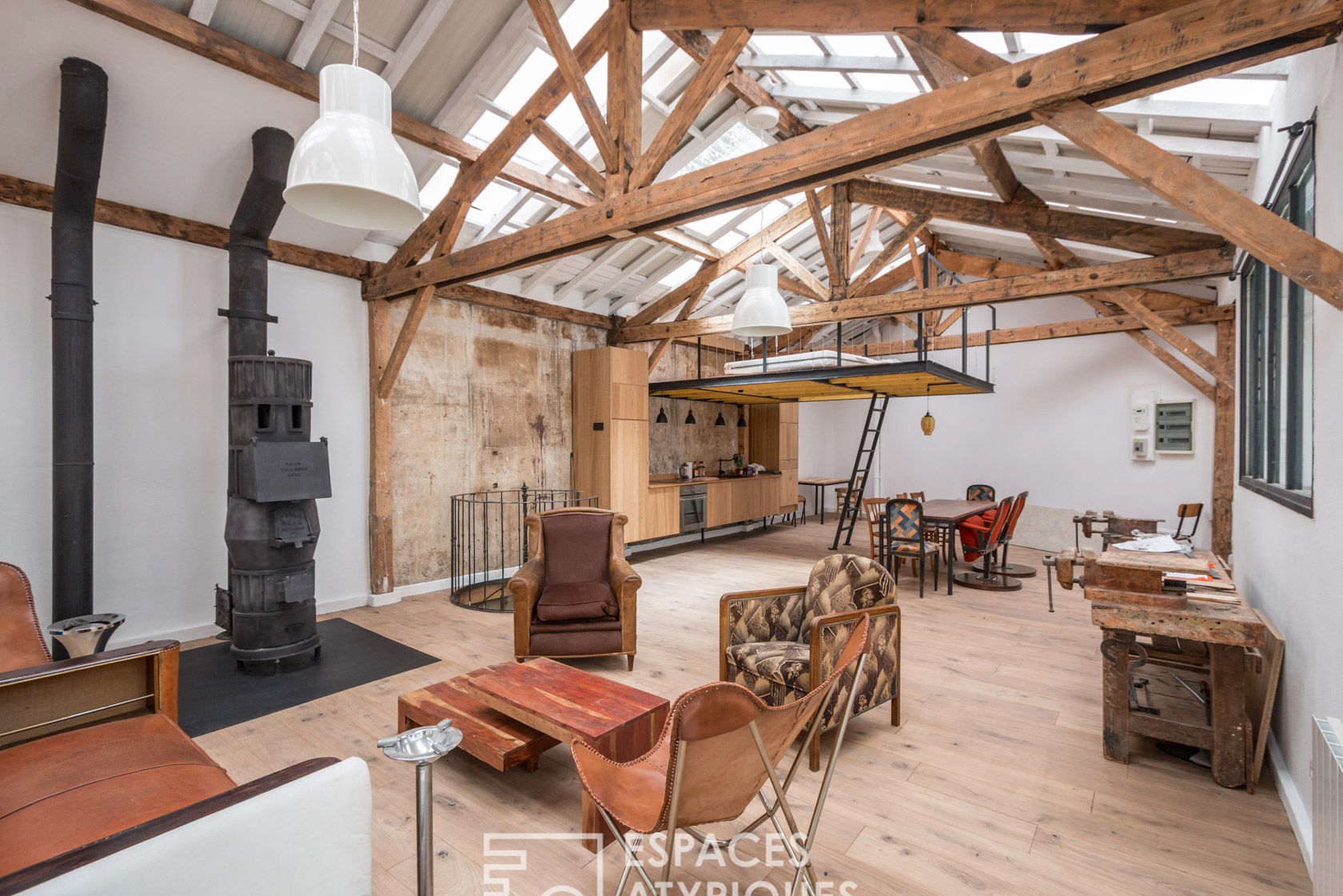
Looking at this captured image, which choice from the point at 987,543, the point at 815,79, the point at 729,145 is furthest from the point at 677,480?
the point at 815,79

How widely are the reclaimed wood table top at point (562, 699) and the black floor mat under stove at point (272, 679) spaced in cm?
152

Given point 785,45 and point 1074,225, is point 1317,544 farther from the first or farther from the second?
point 785,45

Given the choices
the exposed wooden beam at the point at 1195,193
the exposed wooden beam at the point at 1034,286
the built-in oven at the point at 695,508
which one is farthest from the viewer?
the built-in oven at the point at 695,508

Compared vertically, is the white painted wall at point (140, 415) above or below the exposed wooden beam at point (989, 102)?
below

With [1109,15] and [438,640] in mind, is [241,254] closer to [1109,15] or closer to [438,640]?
[438,640]

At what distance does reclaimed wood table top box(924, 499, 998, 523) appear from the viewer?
6.41 metres

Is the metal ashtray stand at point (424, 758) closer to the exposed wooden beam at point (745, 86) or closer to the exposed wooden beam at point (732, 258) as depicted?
the exposed wooden beam at point (745, 86)

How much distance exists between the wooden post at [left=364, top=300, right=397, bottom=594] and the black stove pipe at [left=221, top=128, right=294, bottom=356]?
1.43 m

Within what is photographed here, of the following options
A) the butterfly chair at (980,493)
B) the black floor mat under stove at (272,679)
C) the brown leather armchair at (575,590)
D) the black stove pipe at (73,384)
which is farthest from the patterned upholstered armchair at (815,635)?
the butterfly chair at (980,493)

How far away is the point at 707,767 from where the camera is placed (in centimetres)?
161

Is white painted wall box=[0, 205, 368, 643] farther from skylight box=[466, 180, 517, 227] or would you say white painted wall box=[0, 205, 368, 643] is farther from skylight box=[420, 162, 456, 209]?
skylight box=[466, 180, 517, 227]

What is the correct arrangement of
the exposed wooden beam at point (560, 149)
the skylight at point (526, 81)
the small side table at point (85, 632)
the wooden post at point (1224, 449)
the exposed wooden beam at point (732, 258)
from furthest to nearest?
the exposed wooden beam at point (732, 258) → the wooden post at point (1224, 449) → the skylight at point (526, 81) → the exposed wooden beam at point (560, 149) → the small side table at point (85, 632)

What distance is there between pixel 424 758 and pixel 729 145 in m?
6.87

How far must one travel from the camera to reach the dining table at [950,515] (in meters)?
6.39
